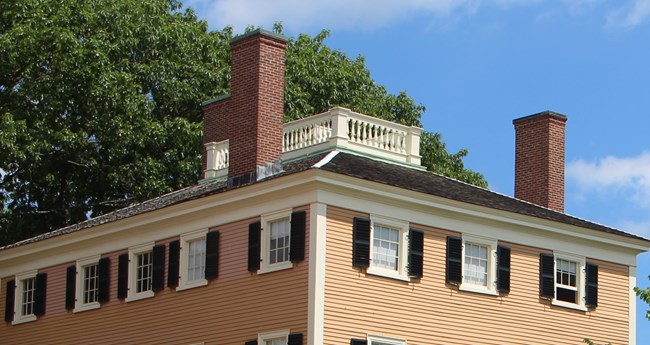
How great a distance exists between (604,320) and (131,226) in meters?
13.0

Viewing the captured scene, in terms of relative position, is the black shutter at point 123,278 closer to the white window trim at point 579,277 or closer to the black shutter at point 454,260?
the black shutter at point 454,260

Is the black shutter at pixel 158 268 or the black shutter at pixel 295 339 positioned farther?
the black shutter at pixel 158 268

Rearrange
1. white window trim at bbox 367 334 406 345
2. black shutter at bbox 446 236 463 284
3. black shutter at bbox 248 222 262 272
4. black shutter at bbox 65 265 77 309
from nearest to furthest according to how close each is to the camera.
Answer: white window trim at bbox 367 334 406 345, black shutter at bbox 248 222 262 272, black shutter at bbox 446 236 463 284, black shutter at bbox 65 265 77 309

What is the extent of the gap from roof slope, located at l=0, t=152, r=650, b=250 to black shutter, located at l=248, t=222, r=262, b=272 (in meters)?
1.30

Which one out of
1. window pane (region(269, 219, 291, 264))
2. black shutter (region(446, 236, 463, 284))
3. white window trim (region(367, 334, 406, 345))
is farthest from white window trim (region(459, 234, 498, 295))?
window pane (region(269, 219, 291, 264))

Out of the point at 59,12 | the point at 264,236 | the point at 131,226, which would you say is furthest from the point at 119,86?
the point at 264,236

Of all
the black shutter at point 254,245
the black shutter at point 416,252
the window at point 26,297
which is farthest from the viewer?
the window at point 26,297

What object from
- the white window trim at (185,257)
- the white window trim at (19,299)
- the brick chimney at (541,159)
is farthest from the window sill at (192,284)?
the brick chimney at (541,159)

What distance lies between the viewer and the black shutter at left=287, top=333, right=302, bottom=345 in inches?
1417

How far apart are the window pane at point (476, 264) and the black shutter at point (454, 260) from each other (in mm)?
379

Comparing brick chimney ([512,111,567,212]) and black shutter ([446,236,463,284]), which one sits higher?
brick chimney ([512,111,567,212])

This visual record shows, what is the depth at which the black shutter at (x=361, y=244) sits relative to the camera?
36938 millimetres

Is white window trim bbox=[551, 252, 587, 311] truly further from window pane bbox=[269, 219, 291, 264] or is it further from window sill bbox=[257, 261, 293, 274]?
window sill bbox=[257, 261, 293, 274]

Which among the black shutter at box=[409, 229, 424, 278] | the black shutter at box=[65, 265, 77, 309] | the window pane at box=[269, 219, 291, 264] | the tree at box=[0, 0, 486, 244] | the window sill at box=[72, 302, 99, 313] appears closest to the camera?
the window pane at box=[269, 219, 291, 264]
